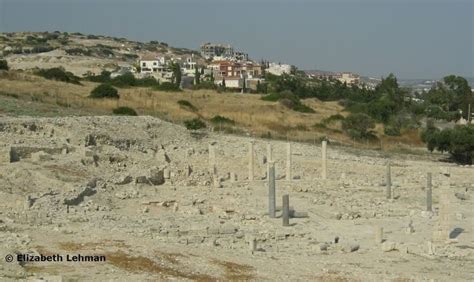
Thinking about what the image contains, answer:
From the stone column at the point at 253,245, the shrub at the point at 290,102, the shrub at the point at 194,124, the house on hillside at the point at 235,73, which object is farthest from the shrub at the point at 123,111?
the house on hillside at the point at 235,73

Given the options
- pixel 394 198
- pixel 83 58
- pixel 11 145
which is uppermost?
pixel 83 58

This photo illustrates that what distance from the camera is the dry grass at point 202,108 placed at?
4378cm

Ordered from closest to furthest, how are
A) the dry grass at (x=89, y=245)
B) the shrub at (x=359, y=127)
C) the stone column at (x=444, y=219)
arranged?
the dry grass at (x=89, y=245) → the stone column at (x=444, y=219) → the shrub at (x=359, y=127)

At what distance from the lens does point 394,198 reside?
23.3 meters

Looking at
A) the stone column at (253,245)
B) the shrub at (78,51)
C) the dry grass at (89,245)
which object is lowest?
the stone column at (253,245)

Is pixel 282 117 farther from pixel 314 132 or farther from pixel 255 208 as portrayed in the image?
pixel 255 208

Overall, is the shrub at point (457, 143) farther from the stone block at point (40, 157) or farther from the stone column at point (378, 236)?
the stone block at point (40, 157)

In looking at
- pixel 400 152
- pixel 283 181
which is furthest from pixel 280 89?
pixel 283 181

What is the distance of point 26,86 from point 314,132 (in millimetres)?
20822

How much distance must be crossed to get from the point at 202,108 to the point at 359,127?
1277 cm

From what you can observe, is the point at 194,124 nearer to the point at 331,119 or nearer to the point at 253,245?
the point at 331,119

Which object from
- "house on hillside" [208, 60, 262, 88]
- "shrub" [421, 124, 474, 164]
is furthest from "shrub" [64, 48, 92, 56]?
"shrub" [421, 124, 474, 164]

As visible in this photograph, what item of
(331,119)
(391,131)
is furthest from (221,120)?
(391,131)

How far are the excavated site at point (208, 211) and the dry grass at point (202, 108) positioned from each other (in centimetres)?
1047
